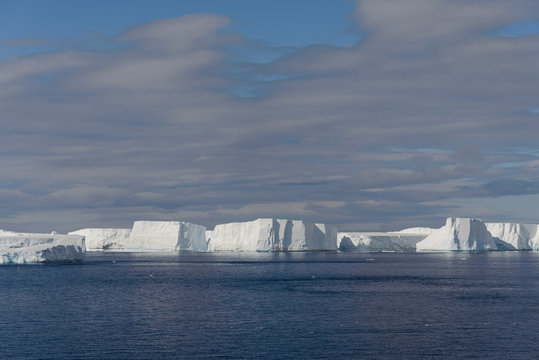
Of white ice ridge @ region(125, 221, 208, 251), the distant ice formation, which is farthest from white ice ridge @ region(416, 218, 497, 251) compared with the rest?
white ice ridge @ region(125, 221, 208, 251)

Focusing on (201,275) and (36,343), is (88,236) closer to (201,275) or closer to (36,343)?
(201,275)

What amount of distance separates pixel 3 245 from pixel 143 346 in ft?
192

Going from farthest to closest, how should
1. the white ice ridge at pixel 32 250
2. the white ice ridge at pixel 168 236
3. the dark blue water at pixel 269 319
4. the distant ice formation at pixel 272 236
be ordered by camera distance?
the white ice ridge at pixel 168 236
the distant ice formation at pixel 272 236
the white ice ridge at pixel 32 250
the dark blue water at pixel 269 319

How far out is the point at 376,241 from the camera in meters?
151

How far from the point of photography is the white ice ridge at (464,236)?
12081cm

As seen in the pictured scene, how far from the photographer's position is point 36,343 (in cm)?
2766

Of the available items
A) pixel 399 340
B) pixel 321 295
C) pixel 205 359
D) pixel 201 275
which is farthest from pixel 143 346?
pixel 201 275

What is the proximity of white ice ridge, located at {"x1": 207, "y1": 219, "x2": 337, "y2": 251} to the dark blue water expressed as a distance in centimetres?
6687

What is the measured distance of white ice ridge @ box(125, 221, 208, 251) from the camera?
125 meters

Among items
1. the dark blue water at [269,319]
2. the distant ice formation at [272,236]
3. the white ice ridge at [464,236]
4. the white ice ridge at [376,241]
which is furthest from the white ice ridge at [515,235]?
the dark blue water at [269,319]

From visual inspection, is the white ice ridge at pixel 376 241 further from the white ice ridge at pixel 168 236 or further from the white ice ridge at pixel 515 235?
the white ice ridge at pixel 168 236

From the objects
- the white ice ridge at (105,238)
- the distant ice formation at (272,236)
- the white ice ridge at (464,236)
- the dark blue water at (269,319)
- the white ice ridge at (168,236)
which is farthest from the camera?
the white ice ridge at (105,238)

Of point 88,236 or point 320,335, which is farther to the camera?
point 88,236

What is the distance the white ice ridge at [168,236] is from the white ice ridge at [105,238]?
25.0 feet
